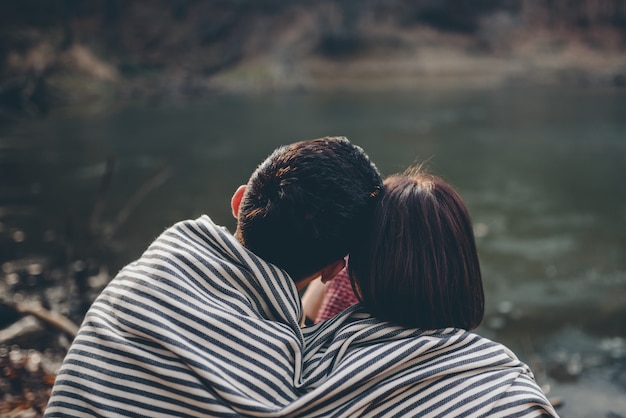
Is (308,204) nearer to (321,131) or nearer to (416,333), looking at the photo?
(416,333)

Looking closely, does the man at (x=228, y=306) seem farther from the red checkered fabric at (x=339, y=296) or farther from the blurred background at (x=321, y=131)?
the blurred background at (x=321, y=131)

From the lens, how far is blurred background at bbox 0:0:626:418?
6.16 m

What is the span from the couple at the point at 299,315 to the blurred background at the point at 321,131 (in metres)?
1.84

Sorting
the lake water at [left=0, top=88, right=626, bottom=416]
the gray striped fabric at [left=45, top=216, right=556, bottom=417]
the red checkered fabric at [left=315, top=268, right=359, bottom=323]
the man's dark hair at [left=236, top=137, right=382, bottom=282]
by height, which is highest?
the man's dark hair at [left=236, top=137, right=382, bottom=282]

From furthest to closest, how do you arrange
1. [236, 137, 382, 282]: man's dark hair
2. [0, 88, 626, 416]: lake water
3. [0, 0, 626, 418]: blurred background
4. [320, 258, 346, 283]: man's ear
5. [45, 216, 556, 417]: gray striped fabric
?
[0, 88, 626, 416]: lake water < [0, 0, 626, 418]: blurred background < [320, 258, 346, 283]: man's ear < [236, 137, 382, 282]: man's dark hair < [45, 216, 556, 417]: gray striped fabric

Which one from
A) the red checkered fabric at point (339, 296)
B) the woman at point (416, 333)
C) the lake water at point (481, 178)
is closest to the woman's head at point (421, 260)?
the woman at point (416, 333)

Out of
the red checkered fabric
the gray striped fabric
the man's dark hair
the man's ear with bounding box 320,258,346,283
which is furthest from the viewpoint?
the red checkered fabric

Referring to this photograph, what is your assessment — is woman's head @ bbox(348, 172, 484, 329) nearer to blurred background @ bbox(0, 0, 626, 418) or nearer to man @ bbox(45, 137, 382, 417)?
man @ bbox(45, 137, 382, 417)

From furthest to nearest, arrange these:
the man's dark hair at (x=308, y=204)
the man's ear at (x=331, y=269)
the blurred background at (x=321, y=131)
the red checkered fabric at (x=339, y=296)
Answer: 1. the blurred background at (x=321, y=131)
2. the red checkered fabric at (x=339, y=296)
3. the man's ear at (x=331, y=269)
4. the man's dark hair at (x=308, y=204)

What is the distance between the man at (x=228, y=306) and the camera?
163 centimetres

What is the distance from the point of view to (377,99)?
30.5m

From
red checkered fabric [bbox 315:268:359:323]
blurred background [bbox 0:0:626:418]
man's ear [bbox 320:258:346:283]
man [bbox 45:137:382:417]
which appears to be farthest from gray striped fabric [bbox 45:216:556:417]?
blurred background [bbox 0:0:626:418]

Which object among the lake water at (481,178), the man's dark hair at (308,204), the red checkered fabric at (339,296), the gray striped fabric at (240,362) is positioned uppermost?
→ the man's dark hair at (308,204)

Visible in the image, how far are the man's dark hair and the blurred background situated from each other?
2.05 metres
